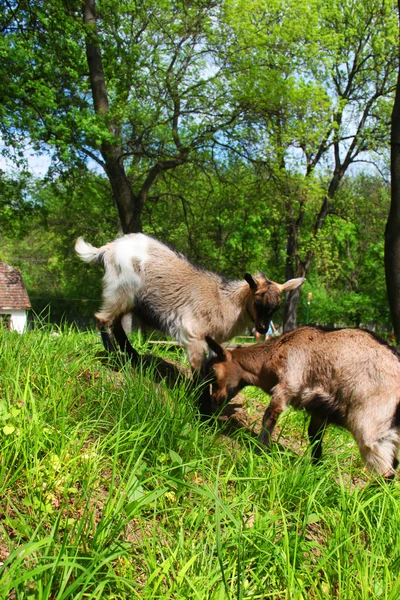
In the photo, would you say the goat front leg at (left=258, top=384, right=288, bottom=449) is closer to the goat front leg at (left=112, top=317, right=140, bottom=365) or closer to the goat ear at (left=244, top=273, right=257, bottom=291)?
the goat ear at (left=244, top=273, right=257, bottom=291)

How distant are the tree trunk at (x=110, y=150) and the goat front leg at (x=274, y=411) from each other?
9.19 m

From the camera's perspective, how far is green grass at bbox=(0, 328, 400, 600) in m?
2.38

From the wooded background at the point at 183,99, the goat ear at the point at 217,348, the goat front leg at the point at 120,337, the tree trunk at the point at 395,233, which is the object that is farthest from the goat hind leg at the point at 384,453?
the wooded background at the point at 183,99

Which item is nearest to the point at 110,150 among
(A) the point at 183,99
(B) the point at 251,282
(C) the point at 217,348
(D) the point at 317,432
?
(A) the point at 183,99

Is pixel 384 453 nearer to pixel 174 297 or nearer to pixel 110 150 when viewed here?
pixel 174 297

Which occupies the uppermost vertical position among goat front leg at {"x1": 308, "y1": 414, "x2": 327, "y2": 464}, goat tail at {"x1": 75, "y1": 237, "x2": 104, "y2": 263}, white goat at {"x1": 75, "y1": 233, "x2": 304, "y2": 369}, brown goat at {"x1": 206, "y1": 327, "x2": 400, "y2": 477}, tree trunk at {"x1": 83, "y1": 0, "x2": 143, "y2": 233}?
tree trunk at {"x1": 83, "y1": 0, "x2": 143, "y2": 233}

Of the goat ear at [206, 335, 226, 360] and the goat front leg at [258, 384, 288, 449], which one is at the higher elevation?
the goat ear at [206, 335, 226, 360]

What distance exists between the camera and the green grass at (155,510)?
2381 millimetres

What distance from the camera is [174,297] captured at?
5848mm

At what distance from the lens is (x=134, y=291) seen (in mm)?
5781

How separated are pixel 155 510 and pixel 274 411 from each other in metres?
1.99

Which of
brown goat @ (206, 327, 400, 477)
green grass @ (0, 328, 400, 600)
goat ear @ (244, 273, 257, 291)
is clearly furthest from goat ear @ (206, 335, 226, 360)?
goat ear @ (244, 273, 257, 291)

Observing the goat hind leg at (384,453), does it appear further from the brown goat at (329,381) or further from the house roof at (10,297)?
the house roof at (10,297)

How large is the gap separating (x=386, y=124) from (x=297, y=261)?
7.91 meters
